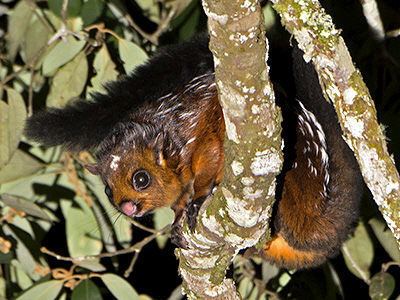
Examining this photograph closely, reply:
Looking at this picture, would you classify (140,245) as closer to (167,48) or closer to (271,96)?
(167,48)

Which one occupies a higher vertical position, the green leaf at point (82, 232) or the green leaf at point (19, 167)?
the green leaf at point (19, 167)

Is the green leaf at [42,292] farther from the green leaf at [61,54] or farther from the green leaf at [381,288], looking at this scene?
the green leaf at [381,288]

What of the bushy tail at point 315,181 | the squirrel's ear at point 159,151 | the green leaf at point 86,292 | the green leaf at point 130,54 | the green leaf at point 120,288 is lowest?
the green leaf at point 120,288

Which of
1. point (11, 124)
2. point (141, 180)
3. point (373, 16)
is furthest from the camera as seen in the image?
point (11, 124)

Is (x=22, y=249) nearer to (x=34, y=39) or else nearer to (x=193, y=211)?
(x=34, y=39)

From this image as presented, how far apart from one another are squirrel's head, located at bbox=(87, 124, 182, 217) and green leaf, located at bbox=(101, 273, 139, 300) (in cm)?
89

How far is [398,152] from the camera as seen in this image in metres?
4.39

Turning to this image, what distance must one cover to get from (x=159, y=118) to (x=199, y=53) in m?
0.28

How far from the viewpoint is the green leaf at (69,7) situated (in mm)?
4379

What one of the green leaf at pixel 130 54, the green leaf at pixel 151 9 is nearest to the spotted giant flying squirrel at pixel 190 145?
the green leaf at pixel 130 54

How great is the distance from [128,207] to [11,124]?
0.94 metres

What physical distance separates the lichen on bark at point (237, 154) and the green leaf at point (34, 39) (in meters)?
1.46

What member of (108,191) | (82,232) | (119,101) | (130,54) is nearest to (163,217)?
(82,232)

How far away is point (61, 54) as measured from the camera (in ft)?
14.2
